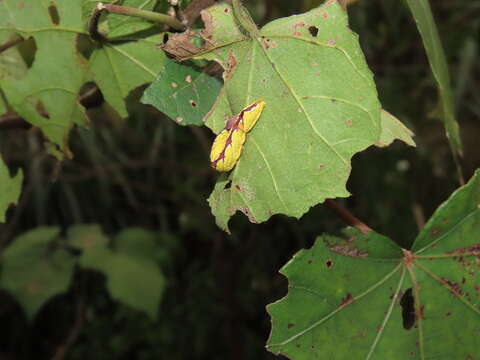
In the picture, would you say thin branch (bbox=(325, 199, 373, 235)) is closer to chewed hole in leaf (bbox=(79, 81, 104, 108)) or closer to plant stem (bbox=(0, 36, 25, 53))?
chewed hole in leaf (bbox=(79, 81, 104, 108))

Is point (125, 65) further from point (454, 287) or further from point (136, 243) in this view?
point (136, 243)

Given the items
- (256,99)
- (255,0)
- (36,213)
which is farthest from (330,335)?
(255,0)

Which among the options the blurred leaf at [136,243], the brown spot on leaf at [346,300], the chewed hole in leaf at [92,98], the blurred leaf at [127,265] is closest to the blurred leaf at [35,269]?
the blurred leaf at [127,265]

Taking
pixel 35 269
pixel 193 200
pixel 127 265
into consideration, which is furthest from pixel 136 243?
pixel 193 200

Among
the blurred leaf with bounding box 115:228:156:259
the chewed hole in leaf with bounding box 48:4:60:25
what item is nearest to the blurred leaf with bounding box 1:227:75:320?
the blurred leaf with bounding box 115:228:156:259

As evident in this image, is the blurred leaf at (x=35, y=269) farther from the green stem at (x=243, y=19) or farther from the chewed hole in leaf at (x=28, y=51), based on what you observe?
the green stem at (x=243, y=19)

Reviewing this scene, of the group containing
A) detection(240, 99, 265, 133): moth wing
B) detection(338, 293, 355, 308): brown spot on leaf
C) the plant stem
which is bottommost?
detection(338, 293, 355, 308): brown spot on leaf
